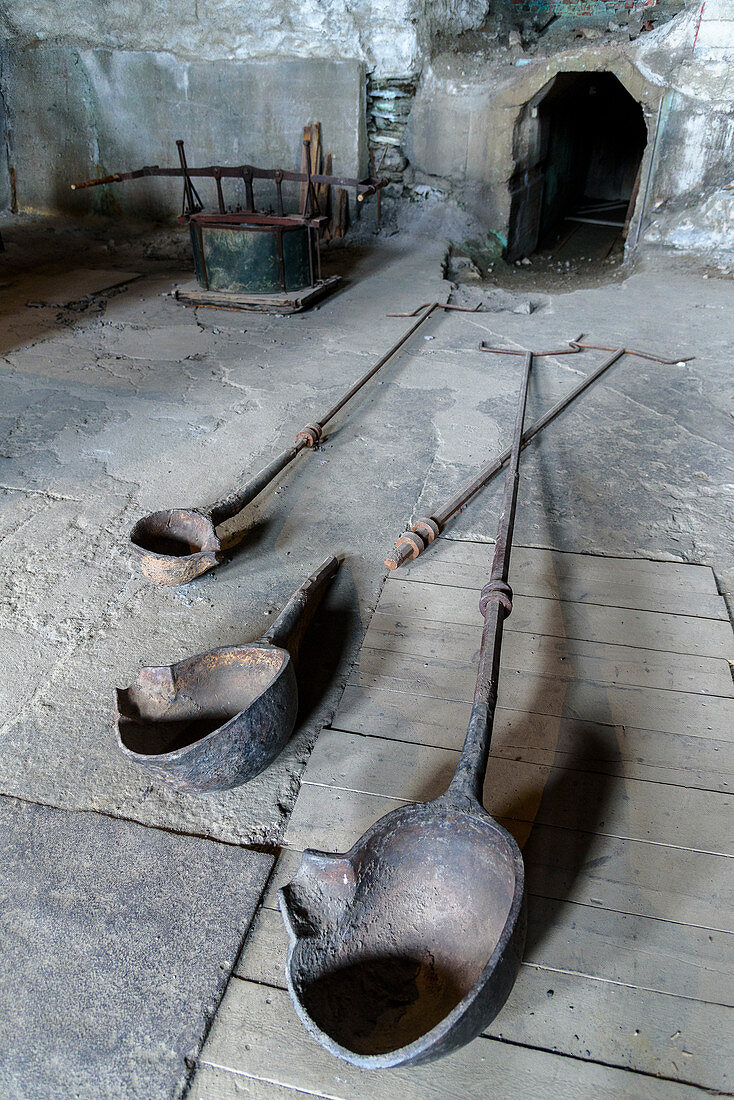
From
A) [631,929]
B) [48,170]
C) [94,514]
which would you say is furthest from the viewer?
[48,170]

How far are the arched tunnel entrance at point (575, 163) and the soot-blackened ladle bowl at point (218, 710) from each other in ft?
22.8

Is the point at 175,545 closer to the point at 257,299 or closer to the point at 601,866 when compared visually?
the point at 601,866

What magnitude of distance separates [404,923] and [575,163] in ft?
39.3

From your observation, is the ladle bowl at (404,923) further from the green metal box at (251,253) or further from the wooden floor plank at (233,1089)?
the green metal box at (251,253)

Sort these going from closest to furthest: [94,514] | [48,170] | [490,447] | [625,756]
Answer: [625,756] < [94,514] < [490,447] < [48,170]

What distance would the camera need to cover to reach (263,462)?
3.36 metres

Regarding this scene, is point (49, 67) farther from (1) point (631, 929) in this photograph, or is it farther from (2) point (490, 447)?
(1) point (631, 929)

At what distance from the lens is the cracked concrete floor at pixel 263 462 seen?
6.81 ft

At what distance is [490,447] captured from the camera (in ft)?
11.4

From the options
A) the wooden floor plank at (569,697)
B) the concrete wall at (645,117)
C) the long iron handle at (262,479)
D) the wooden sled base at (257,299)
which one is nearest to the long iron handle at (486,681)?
the wooden floor plank at (569,697)

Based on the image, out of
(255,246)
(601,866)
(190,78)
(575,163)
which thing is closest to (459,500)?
(601,866)

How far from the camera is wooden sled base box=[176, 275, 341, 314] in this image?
5.47 meters

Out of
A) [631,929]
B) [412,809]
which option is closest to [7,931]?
[412,809]

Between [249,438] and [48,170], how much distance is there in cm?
702
